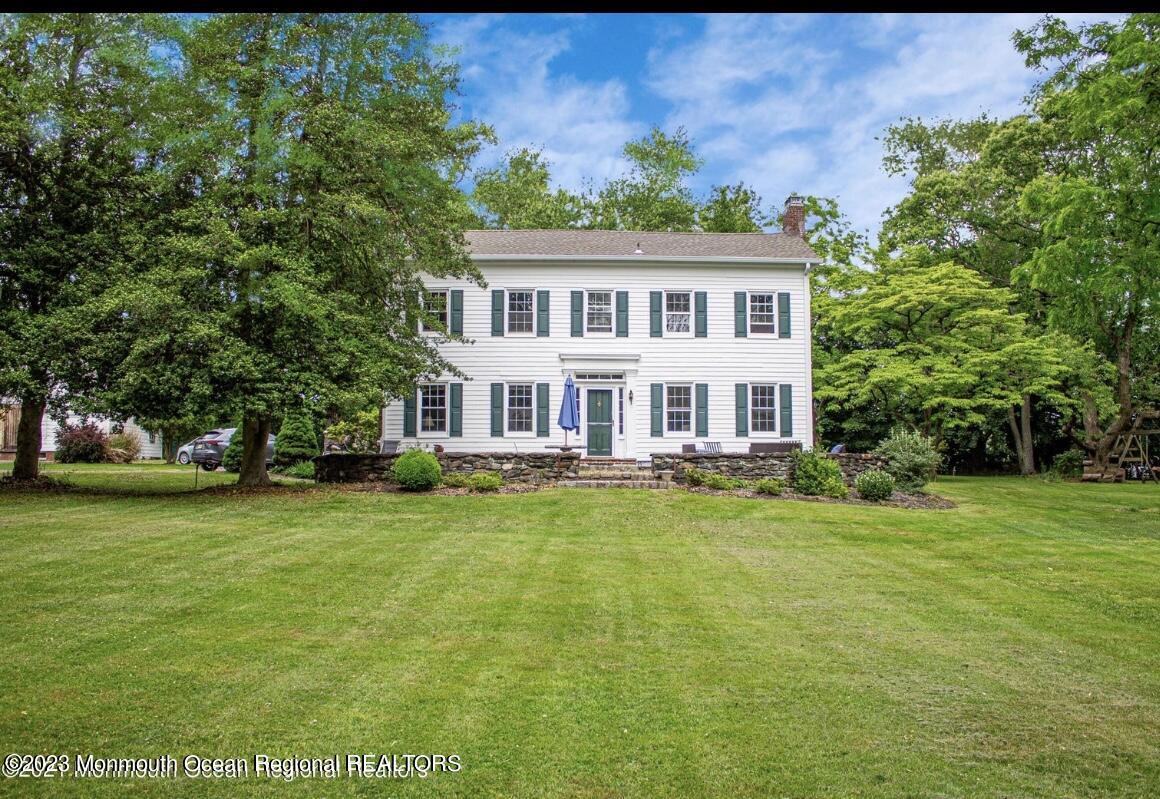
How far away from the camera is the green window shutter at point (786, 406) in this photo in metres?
19.7

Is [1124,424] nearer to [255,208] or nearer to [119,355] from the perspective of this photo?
[255,208]

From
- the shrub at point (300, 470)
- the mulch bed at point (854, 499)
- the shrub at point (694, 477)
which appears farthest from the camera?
the shrub at point (300, 470)

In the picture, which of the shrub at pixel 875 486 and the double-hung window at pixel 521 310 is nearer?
the shrub at pixel 875 486

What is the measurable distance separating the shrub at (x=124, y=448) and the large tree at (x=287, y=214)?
12.7m

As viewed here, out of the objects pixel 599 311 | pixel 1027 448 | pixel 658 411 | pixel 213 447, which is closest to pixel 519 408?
pixel 599 311

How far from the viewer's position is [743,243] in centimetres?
2114

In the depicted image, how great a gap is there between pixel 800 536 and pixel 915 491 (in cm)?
658

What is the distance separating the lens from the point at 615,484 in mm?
15953

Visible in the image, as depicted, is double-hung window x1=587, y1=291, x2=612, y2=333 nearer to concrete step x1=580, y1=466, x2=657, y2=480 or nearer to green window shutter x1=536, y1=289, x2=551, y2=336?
green window shutter x1=536, y1=289, x2=551, y2=336

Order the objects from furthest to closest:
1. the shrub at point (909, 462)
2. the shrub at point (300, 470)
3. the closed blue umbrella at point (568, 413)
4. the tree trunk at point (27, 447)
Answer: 1. the shrub at point (300, 470)
2. the closed blue umbrella at point (568, 413)
3. the shrub at point (909, 462)
4. the tree trunk at point (27, 447)

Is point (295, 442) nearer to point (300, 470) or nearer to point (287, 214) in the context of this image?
point (300, 470)

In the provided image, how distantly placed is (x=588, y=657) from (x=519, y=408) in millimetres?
14123

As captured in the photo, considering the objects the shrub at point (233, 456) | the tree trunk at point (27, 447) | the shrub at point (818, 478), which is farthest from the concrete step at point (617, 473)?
the tree trunk at point (27, 447)

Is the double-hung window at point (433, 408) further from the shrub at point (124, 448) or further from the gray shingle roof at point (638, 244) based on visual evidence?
the shrub at point (124, 448)
